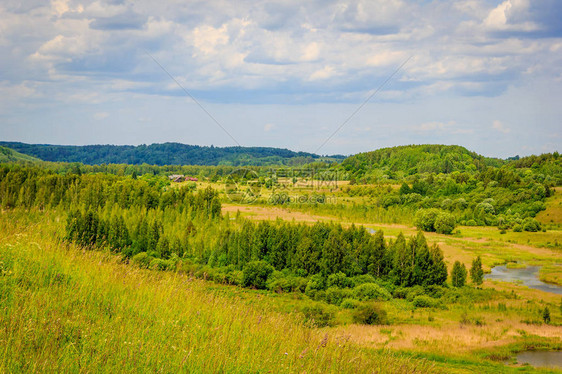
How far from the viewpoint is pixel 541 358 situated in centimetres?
3005

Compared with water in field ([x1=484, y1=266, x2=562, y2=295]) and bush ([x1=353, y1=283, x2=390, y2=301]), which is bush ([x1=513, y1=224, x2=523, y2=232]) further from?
bush ([x1=353, y1=283, x2=390, y2=301])

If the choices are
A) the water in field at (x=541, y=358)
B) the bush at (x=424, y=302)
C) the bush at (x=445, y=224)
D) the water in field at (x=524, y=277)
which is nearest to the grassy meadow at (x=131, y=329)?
the water in field at (x=541, y=358)

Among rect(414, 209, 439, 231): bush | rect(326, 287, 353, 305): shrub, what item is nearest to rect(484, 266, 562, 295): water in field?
rect(326, 287, 353, 305): shrub

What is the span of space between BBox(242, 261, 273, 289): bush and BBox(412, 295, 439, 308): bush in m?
17.8

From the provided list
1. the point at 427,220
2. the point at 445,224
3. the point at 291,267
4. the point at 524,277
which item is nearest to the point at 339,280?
the point at 291,267

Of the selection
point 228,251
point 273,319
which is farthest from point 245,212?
point 273,319

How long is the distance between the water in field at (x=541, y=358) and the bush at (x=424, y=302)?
13.5 m

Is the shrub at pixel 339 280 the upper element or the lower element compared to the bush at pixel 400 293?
upper

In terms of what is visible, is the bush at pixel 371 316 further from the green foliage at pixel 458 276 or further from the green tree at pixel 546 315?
the green foliage at pixel 458 276

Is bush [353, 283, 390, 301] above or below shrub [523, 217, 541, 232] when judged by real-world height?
below

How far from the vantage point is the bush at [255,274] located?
51.8m

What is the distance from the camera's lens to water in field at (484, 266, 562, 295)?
5147 cm

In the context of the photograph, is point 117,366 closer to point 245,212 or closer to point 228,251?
point 228,251

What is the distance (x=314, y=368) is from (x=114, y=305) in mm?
3568
